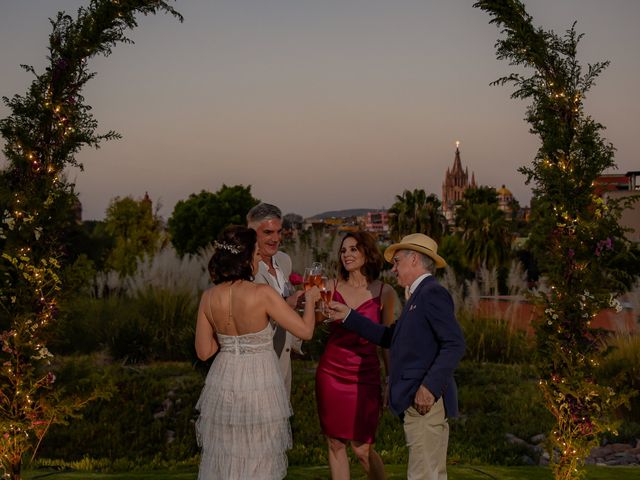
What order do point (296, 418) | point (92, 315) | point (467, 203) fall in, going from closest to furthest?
point (296, 418), point (92, 315), point (467, 203)

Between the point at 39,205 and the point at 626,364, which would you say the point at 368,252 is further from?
the point at 626,364

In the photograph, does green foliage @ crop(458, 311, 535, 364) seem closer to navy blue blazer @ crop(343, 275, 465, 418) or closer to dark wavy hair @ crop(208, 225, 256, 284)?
navy blue blazer @ crop(343, 275, 465, 418)

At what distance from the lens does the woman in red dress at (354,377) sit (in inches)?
191

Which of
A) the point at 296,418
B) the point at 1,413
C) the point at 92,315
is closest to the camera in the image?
the point at 1,413

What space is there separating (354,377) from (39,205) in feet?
8.42

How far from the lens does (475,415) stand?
959 centimetres

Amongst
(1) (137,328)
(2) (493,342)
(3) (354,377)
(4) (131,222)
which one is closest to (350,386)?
(3) (354,377)

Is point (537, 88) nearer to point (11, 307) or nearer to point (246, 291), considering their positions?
point (246, 291)

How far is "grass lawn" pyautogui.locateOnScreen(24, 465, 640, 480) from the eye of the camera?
243 inches

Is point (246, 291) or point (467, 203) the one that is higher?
A: point (467, 203)

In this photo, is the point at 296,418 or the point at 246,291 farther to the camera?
the point at 296,418

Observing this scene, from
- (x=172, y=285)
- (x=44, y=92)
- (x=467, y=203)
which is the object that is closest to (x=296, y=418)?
(x=172, y=285)

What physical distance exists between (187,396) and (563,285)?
20.3 feet

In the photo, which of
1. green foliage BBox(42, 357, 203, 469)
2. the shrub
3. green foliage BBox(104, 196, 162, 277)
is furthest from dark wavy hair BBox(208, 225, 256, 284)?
green foliage BBox(104, 196, 162, 277)
